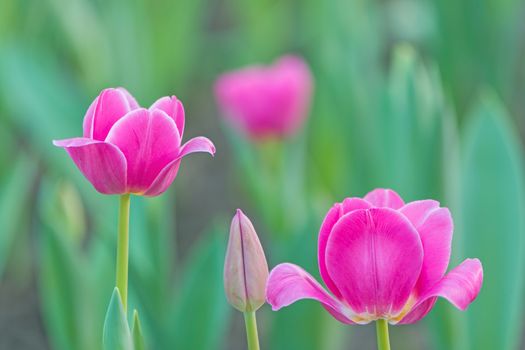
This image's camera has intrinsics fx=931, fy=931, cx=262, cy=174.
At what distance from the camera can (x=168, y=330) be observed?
1035 mm

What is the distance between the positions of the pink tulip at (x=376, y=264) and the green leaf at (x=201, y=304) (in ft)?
1.48

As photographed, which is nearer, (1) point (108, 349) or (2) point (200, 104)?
(1) point (108, 349)

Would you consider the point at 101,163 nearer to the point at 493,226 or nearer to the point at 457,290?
the point at 457,290

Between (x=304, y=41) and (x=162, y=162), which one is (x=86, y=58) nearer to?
(x=304, y=41)

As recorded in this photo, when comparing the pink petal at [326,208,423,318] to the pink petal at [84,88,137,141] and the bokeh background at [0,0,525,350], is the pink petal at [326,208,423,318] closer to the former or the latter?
the pink petal at [84,88,137,141]

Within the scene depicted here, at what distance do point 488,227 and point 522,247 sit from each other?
0.04 meters

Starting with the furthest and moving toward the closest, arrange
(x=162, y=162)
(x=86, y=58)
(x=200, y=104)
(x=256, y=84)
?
(x=200, y=104)
(x=86, y=58)
(x=256, y=84)
(x=162, y=162)

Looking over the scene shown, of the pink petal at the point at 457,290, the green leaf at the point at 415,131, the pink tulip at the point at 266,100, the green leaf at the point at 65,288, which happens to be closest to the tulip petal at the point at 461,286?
the pink petal at the point at 457,290

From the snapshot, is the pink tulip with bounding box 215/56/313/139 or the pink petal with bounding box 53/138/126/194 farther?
the pink tulip with bounding box 215/56/313/139

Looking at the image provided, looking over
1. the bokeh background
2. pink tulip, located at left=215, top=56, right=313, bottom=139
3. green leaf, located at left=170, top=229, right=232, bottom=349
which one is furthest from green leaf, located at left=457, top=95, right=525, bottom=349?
pink tulip, located at left=215, top=56, right=313, bottom=139

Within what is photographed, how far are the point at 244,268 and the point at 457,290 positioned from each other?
0.15 meters

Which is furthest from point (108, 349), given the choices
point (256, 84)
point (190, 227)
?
point (190, 227)

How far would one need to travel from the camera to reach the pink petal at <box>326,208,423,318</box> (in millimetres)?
551

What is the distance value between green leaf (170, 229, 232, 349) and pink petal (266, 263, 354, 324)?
1.49 ft
